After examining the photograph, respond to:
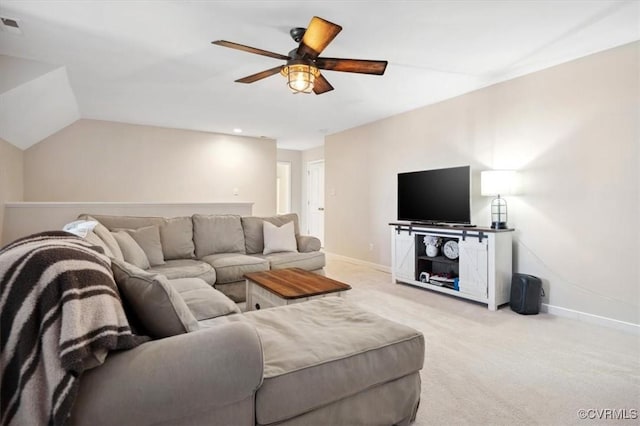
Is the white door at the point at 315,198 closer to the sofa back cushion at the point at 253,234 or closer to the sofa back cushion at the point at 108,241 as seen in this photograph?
the sofa back cushion at the point at 253,234

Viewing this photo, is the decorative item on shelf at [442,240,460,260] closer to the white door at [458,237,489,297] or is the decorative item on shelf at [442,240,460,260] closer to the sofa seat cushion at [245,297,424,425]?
the white door at [458,237,489,297]

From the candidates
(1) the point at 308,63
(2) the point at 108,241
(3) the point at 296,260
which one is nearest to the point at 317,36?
(1) the point at 308,63

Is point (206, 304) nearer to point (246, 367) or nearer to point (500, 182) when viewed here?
point (246, 367)

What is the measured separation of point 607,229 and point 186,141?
605 cm

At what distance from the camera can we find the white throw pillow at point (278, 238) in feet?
13.2

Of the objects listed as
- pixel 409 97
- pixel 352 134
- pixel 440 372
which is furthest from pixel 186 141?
pixel 440 372

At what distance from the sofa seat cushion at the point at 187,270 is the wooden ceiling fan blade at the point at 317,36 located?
212 centimetres

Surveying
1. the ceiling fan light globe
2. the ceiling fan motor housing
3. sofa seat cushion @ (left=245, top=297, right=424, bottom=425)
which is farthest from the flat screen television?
sofa seat cushion @ (left=245, top=297, right=424, bottom=425)

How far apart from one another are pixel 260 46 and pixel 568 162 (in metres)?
3.06

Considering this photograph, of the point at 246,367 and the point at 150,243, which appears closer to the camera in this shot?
the point at 246,367

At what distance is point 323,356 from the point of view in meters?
1.32

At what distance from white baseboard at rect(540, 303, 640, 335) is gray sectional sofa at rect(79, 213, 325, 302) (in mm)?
2424

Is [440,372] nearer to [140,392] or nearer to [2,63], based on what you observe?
[140,392]

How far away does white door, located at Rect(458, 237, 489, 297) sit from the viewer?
3.41m
